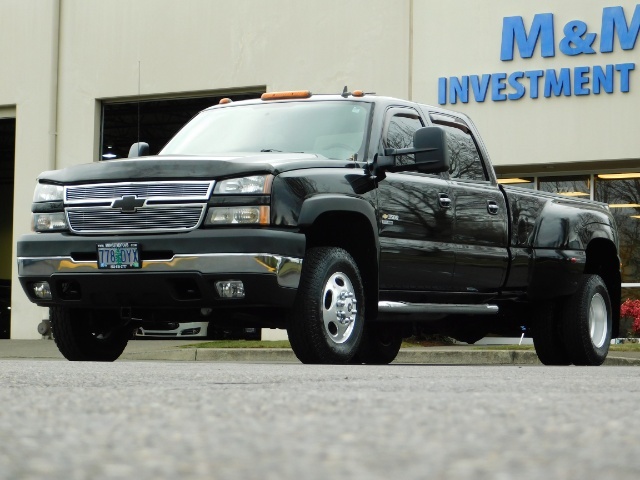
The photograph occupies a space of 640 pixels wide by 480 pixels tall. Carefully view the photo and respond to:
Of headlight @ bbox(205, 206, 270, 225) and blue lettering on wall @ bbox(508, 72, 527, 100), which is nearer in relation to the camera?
headlight @ bbox(205, 206, 270, 225)

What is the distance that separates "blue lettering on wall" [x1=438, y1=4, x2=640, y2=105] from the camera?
19109 mm

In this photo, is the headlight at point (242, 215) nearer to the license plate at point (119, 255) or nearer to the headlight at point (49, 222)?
the license plate at point (119, 255)

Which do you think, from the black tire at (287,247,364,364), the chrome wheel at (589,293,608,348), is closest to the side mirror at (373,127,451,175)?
the black tire at (287,247,364,364)

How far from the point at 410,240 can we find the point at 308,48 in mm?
12949

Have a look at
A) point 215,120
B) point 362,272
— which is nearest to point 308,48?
point 215,120

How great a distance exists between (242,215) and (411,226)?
5.19 feet

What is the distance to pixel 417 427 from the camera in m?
A: 3.32

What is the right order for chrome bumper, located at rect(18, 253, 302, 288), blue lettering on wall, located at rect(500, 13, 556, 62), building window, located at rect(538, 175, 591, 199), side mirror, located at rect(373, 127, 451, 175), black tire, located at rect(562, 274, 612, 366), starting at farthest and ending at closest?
building window, located at rect(538, 175, 591, 199), blue lettering on wall, located at rect(500, 13, 556, 62), black tire, located at rect(562, 274, 612, 366), side mirror, located at rect(373, 127, 451, 175), chrome bumper, located at rect(18, 253, 302, 288)

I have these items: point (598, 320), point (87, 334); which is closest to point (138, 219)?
point (87, 334)

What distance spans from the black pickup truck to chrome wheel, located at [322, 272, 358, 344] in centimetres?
1

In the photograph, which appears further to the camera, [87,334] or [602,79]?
[602,79]

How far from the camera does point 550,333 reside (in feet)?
35.0

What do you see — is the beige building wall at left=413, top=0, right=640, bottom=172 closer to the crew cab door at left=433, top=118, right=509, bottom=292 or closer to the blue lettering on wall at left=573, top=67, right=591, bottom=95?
the blue lettering on wall at left=573, top=67, right=591, bottom=95

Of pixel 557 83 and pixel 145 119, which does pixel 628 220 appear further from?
pixel 145 119
